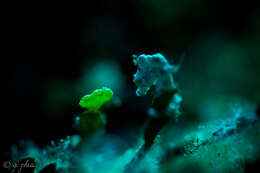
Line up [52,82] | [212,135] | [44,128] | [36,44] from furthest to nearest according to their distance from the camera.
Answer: [36,44], [52,82], [44,128], [212,135]

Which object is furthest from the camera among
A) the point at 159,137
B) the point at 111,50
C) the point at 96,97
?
the point at 111,50

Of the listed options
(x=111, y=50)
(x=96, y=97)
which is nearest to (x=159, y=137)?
(x=96, y=97)

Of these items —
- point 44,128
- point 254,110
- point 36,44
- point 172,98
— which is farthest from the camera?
point 36,44

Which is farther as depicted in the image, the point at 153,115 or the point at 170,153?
the point at 170,153

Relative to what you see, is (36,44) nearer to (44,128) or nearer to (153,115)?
(44,128)

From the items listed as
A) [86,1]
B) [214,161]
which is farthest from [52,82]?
[214,161]

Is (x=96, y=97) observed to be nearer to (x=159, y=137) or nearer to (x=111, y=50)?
(x=159, y=137)

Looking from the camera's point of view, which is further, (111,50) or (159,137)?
(111,50)

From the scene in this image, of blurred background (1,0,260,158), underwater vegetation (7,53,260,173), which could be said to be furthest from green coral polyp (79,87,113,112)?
blurred background (1,0,260,158)
